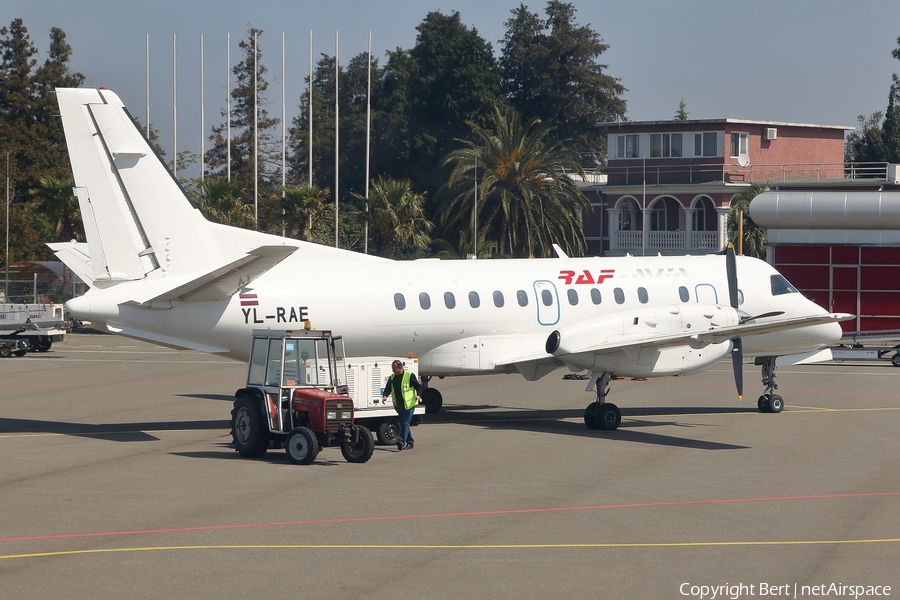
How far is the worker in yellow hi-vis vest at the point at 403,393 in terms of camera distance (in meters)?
18.0

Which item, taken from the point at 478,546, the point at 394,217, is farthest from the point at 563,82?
the point at 478,546

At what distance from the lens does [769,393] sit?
2358 centimetres

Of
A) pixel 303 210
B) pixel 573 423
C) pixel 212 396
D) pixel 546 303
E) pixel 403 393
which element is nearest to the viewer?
pixel 403 393

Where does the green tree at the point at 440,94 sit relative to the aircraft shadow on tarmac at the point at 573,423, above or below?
above

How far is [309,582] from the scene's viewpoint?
10.2 meters

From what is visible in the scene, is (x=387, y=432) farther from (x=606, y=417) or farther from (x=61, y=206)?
(x=61, y=206)

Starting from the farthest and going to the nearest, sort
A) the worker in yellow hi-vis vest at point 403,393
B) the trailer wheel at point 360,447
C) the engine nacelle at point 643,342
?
1. the engine nacelle at point 643,342
2. the worker in yellow hi-vis vest at point 403,393
3. the trailer wheel at point 360,447

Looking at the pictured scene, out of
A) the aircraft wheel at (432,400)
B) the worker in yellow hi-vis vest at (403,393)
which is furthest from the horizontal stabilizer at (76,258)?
the aircraft wheel at (432,400)

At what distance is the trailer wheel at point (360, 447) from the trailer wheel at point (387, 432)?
64.6 inches

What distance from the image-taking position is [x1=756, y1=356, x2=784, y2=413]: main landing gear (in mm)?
23406

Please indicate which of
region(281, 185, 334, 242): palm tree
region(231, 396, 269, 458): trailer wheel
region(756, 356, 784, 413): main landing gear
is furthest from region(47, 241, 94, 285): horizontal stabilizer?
region(281, 185, 334, 242): palm tree

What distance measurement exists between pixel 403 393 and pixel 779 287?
10.7 metres

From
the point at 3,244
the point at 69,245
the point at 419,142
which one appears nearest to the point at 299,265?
the point at 69,245

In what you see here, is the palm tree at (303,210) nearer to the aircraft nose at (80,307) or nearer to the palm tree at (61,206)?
the palm tree at (61,206)
